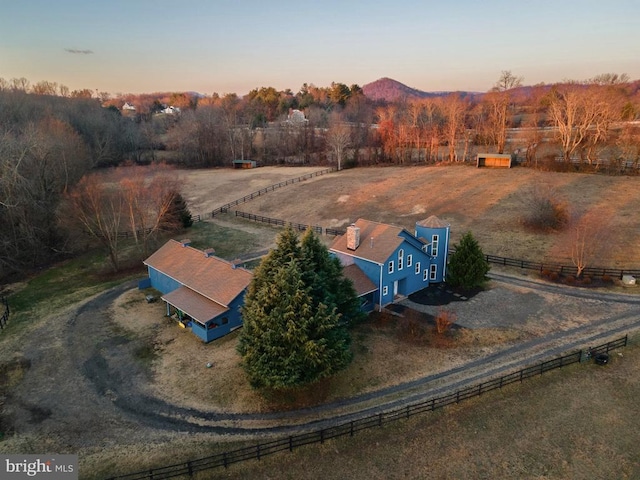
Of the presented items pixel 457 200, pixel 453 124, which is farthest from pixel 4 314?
pixel 453 124

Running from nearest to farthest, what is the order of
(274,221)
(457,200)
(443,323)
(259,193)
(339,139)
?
(443,323) < (274,221) < (457,200) < (259,193) < (339,139)

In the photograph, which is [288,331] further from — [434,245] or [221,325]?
[434,245]

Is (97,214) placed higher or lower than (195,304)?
higher

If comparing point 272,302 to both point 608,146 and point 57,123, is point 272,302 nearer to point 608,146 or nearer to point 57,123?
point 57,123

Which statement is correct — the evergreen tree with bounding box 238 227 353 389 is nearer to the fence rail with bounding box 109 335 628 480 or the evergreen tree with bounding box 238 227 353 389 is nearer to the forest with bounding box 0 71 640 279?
the fence rail with bounding box 109 335 628 480

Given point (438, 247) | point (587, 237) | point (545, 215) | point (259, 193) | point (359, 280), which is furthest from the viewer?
point (259, 193)
